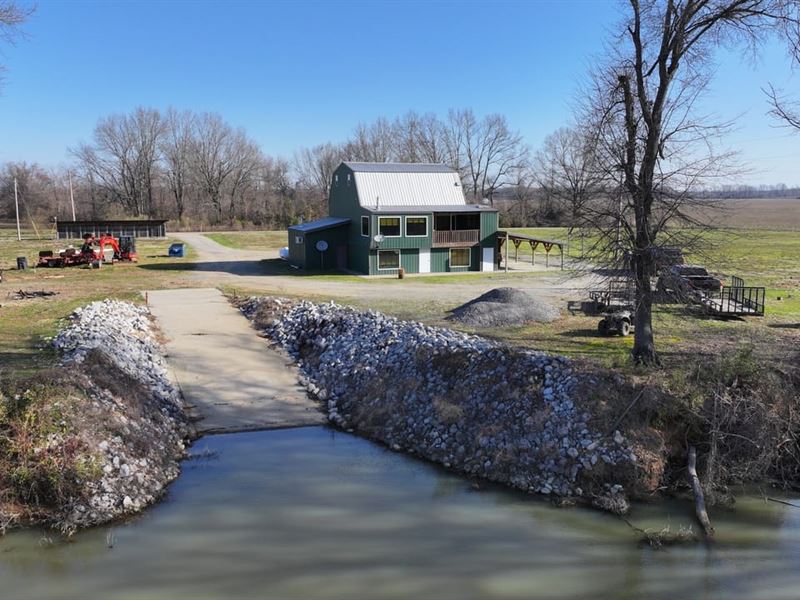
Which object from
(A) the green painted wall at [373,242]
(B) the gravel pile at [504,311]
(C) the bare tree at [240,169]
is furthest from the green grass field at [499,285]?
(C) the bare tree at [240,169]

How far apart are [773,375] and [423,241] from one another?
27.0 metres

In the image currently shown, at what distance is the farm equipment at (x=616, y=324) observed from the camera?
63.6 feet

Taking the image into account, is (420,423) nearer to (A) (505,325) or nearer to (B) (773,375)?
(B) (773,375)

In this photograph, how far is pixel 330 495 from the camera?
35.2ft

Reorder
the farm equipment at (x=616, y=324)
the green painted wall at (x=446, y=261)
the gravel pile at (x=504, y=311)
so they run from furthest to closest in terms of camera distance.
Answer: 1. the green painted wall at (x=446, y=261)
2. the gravel pile at (x=504, y=311)
3. the farm equipment at (x=616, y=324)

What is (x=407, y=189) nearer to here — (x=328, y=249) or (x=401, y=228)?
(x=401, y=228)

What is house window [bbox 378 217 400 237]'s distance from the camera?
37188mm

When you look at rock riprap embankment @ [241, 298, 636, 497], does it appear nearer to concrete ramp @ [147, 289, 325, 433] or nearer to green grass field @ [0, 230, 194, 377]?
concrete ramp @ [147, 289, 325, 433]


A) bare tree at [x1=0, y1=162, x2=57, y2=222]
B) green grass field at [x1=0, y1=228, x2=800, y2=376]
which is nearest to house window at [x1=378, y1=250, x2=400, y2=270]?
green grass field at [x1=0, y1=228, x2=800, y2=376]

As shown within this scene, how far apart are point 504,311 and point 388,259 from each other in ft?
56.5

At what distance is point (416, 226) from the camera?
38125 millimetres

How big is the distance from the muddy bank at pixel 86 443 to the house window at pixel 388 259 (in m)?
24.0

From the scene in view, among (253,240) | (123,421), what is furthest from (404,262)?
(253,240)

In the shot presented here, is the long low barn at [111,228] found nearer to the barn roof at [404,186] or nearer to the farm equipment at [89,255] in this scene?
the farm equipment at [89,255]
